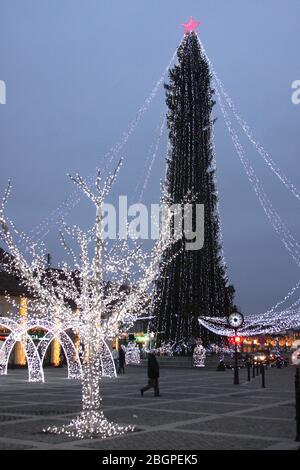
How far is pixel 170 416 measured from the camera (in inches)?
616

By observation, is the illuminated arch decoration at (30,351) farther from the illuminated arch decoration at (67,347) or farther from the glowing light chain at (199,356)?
the glowing light chain at (199,356)

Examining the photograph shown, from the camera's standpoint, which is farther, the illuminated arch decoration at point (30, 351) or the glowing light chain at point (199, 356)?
the glowing light chain at point (199, 356)

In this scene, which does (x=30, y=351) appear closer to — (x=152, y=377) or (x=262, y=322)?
(x=152, y=377)

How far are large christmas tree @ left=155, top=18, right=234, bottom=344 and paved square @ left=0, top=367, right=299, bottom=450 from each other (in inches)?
1055

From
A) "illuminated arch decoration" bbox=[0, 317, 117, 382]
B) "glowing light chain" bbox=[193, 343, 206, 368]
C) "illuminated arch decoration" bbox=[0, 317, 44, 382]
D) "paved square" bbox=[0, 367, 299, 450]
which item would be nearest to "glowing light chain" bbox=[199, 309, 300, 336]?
"glowing light chain" bbox=[193, 343, 206, 368]

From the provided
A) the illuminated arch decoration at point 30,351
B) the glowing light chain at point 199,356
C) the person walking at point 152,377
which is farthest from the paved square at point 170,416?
the glowing light chain at point 199,356

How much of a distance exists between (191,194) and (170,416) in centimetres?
4084

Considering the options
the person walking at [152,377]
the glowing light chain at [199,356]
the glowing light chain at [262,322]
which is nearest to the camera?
the person walking at [152,377]

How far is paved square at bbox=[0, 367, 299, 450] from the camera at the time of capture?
1138cm

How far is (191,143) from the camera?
56375 mm

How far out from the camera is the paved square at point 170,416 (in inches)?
448

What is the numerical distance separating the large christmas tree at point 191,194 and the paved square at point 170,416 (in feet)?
87.9

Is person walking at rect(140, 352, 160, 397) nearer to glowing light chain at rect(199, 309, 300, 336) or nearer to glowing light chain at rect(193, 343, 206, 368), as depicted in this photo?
glowing light chain at rect(199, 309, 300, 336)
